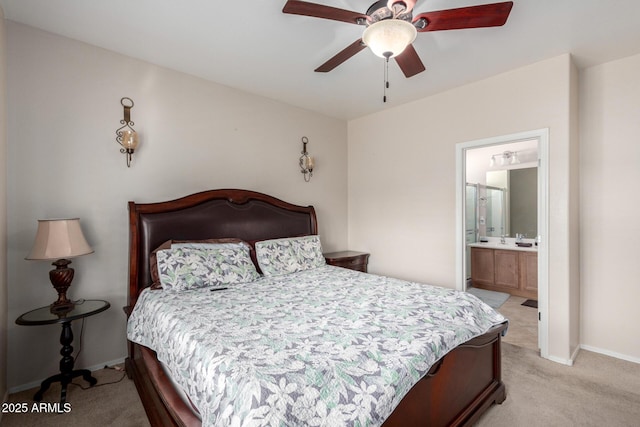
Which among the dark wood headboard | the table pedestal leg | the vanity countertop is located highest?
the dark wood headboard

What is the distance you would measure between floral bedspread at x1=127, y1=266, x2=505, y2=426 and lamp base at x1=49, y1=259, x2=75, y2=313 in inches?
18.4

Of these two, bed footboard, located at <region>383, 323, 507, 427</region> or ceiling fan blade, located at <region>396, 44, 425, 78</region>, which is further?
ceiling fan blade, located at <region>396, 44, 425, 78</region>

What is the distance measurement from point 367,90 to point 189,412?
332 cm

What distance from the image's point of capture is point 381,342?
1446 mm

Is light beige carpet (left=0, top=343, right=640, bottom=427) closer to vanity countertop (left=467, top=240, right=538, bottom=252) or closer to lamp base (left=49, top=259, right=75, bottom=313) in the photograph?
lamp base (left=49, top=259, right=75, bottom=313)

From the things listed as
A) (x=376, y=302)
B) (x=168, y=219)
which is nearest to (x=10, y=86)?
(x=168, y=219)

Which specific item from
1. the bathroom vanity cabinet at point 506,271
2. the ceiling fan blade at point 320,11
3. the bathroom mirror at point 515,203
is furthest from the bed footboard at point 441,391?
the bathroom mirror at point 515,203

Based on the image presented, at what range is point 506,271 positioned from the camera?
470 centimetres

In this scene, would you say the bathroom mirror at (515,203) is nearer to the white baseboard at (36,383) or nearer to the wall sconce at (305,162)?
the wall sconce at (305,162)

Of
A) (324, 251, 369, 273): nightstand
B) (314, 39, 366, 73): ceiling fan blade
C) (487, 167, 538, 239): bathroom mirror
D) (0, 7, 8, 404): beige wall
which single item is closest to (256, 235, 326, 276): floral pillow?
(324, 251, 369, 273): nightstand

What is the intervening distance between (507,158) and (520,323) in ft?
9.69

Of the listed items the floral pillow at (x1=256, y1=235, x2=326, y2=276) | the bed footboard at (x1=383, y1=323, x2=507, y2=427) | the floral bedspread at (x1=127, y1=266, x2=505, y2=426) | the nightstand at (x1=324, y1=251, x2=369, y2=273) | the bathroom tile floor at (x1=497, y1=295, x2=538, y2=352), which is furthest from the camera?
the nightstand at (x1=324, y1=251, x2=369, y2=273)

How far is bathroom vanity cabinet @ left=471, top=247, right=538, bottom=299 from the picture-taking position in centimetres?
446

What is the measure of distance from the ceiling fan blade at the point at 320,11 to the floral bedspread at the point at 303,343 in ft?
5.48
